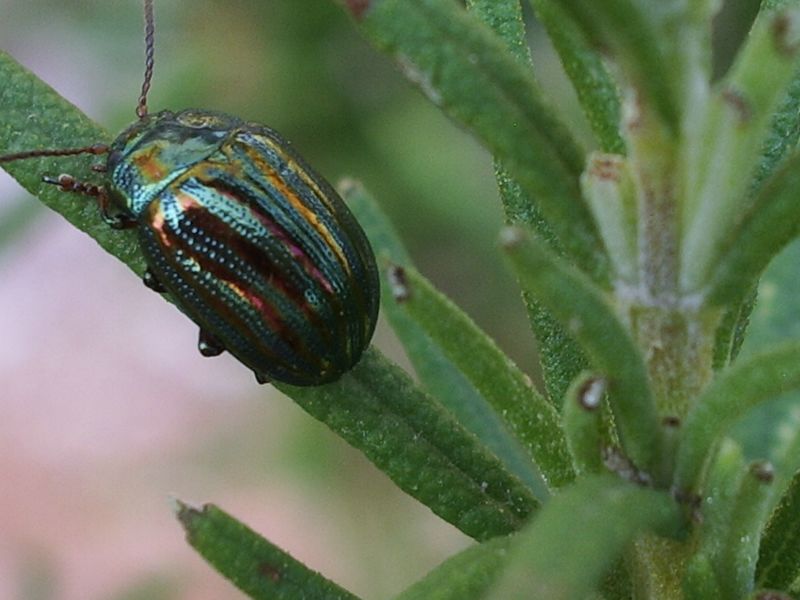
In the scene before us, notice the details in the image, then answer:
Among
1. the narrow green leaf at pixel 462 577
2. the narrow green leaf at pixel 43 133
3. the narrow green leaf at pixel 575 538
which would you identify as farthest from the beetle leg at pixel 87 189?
the narrow green leaf at pixel 575 538

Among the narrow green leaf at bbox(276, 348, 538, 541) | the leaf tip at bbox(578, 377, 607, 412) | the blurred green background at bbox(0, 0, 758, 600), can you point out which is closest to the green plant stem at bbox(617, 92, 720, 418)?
the leaf tip at bbox(578, 377, 607, 412)

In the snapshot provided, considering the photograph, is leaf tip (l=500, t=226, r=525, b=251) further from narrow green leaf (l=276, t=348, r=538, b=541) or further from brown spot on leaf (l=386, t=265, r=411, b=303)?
narrow green leaf (l=276, t=348, r=538, b=541)

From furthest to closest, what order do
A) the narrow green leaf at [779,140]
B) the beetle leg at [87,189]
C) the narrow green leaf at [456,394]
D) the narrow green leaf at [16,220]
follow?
the narrow green leaf at [16,220] → the narrow green leaf at [456,394] → the beetle leg at [87,189] → the narrow green leaf at [779,140]

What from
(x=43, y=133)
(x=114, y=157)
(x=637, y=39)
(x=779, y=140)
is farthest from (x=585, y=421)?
(x=114, y=157)

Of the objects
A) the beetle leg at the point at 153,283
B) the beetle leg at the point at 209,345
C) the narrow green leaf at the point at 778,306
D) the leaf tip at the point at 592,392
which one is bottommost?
the narrow green leaf at the point at 778,306

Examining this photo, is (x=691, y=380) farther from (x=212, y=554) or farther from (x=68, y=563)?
(x=68, y=563)

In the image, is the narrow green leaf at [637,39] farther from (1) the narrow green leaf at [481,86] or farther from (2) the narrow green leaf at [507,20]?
(2) the narrow green leaf at [507,20]

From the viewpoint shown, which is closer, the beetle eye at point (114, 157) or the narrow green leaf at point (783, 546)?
the narrow green leaf at point (783, 546)
